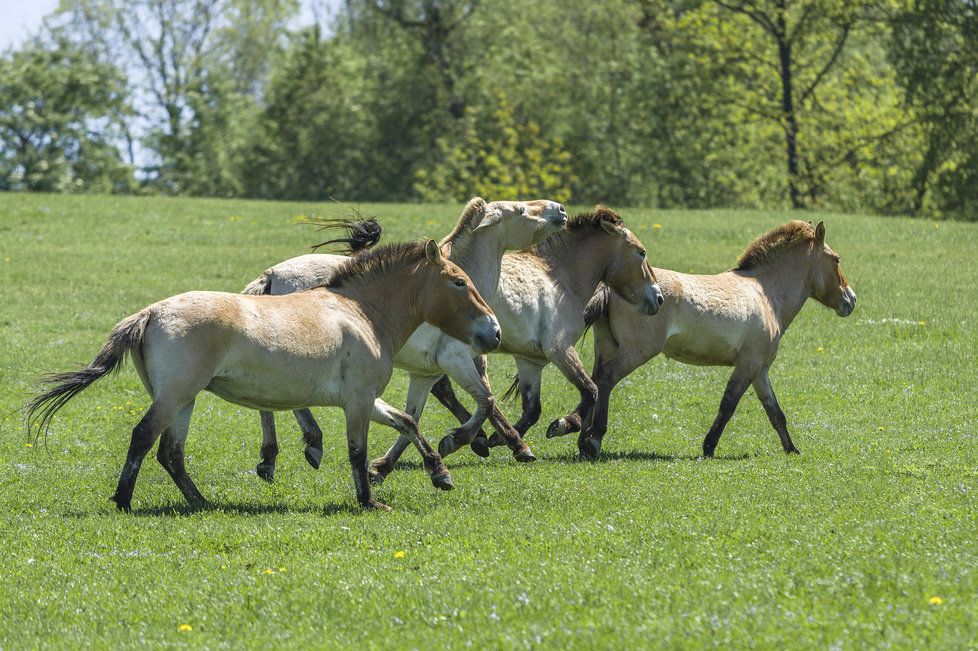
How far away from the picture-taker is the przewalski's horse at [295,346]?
9.45 metres

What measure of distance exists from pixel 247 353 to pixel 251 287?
10.3 ft

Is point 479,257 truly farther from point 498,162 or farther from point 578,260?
point 498,162

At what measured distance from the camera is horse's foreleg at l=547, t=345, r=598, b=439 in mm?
12430

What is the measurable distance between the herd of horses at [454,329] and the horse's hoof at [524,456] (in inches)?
1.4

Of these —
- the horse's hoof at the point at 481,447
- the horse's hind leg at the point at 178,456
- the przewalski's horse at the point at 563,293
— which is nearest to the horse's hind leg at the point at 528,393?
the przewalski's horse at the point at 563,293

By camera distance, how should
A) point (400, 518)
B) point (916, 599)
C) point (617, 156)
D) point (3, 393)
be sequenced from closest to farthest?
point (916, 599) < point (400, 518) < point (3, 393) < point (617, 156)

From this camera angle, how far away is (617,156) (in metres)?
50.7

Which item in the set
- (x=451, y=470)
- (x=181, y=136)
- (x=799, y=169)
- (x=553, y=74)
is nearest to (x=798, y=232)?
(x=451, y=470)

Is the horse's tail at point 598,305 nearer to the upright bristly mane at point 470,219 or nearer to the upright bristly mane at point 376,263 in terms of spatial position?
the upright bristly mane at point 470,219

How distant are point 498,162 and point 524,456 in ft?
126

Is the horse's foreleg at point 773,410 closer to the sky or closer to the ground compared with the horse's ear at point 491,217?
closer to the ground

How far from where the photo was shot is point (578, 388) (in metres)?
12.7

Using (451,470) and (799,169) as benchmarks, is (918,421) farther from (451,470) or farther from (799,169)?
(799,169)

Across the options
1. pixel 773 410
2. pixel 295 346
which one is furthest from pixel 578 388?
pixel 295 346
